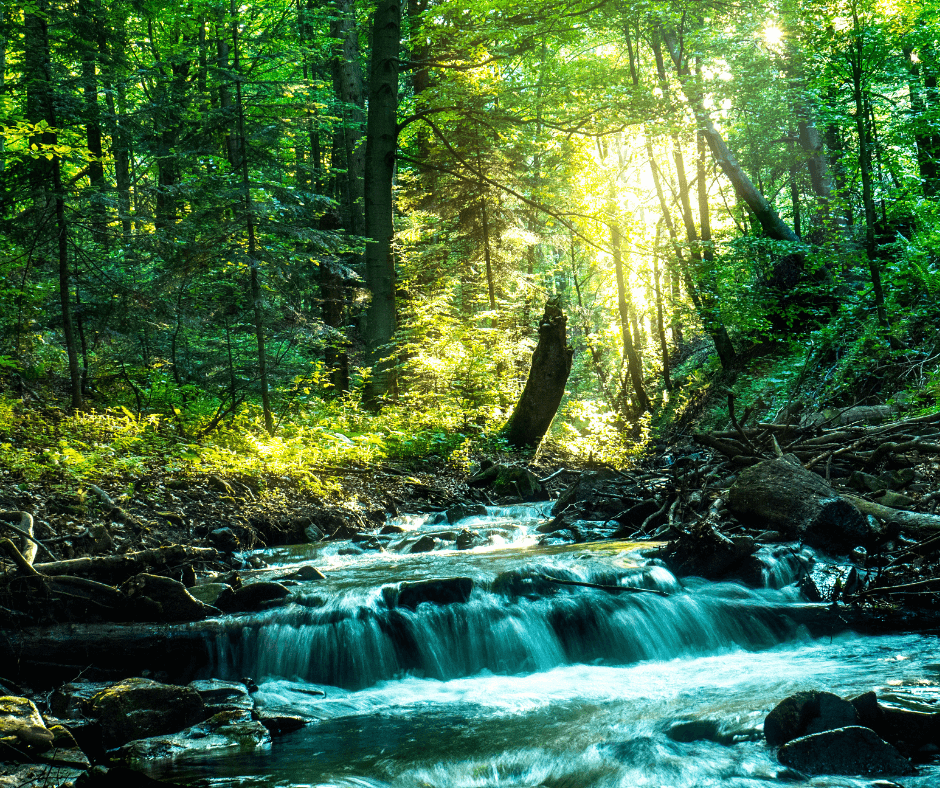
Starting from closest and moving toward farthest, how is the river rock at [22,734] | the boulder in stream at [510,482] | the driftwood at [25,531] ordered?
the river rock at [22,734] < the driftwood at [25,531] < the boulder in stream at [510,482]

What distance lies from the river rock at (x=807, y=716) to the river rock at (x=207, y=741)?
2973mm

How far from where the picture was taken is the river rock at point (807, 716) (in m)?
3.97

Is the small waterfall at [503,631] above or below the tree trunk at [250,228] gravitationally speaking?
below

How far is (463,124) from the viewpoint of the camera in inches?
620

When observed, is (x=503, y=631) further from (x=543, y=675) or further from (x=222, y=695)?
(x=222, y=695)

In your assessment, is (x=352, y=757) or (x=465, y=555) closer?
(x=352, y=757)

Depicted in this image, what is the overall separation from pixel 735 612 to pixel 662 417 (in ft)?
48.9

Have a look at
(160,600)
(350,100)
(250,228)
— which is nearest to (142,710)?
(160,600)

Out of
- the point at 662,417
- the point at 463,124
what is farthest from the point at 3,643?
the point at 662,417

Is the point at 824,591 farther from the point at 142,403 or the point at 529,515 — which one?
the point at 142,403

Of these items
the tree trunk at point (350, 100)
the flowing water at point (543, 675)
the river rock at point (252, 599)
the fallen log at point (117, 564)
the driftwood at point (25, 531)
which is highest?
the tree trunk at point (350, 100)

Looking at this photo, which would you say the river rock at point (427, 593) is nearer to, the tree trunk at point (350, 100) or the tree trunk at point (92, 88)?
the tree trunk at point (92, 88)

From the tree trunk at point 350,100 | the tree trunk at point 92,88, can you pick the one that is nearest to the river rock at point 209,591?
the tree trunk at point 92,88

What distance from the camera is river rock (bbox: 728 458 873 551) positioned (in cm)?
737
